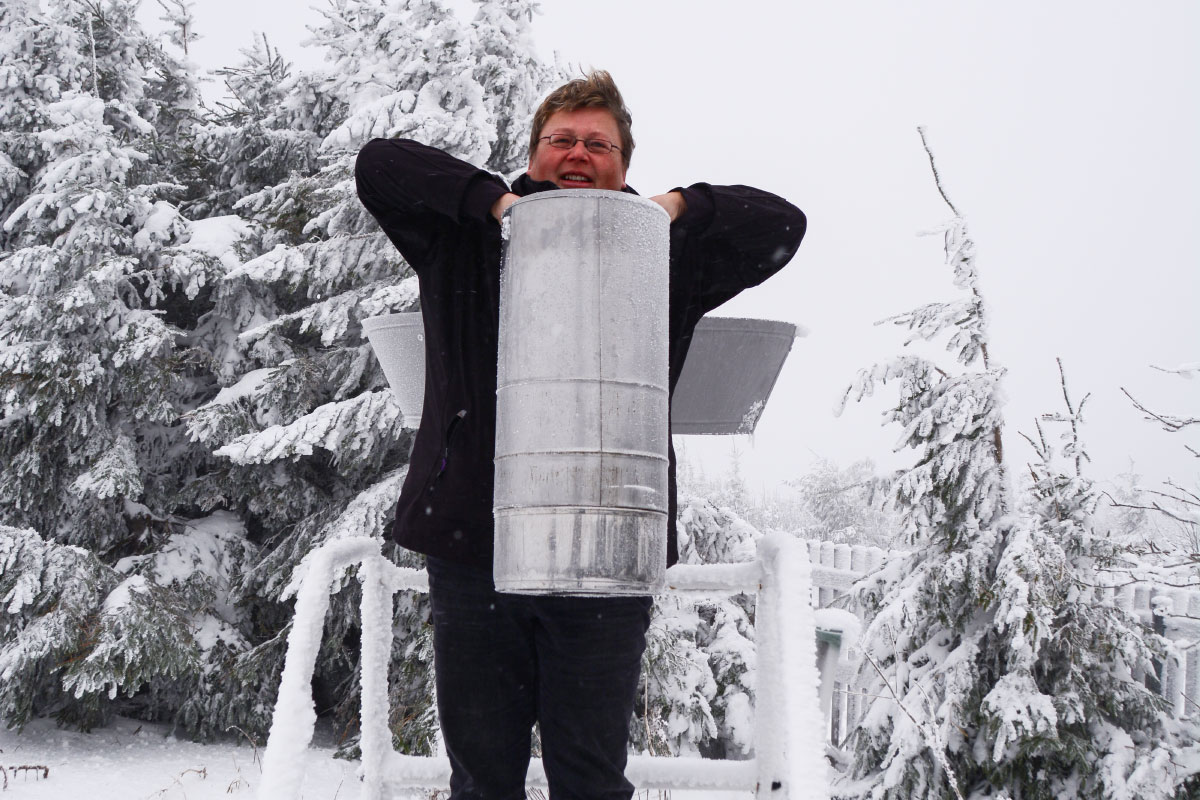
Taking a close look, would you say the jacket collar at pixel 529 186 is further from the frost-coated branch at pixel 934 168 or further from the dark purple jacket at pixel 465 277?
the frost-coated branch at pixel 934 168

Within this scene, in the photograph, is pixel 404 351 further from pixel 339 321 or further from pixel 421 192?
pixel 339 321

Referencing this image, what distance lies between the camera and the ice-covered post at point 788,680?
1.02 metres

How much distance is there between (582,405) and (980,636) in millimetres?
2485

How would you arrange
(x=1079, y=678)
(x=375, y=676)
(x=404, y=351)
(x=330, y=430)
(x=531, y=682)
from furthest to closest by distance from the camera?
1. (x=330, y=430)
2. (x=1079, y=678)
3. (x=404, y=351)
4. (x=375, y=676)
5. (x=531, y=682)

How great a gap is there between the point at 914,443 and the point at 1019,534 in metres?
0.46

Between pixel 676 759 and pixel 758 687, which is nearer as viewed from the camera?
pixel 758 687

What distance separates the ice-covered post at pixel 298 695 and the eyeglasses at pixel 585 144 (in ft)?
2.37

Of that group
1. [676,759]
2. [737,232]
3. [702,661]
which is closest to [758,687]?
[676,759]

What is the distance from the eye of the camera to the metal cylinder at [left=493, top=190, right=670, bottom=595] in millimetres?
1105

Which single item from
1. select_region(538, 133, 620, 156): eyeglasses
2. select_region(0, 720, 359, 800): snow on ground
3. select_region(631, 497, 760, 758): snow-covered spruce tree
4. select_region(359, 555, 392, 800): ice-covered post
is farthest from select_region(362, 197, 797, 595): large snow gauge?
select_region(0, 720, 359, 800): snow on ground

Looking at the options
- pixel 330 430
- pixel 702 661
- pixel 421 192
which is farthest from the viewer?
pixel 330 430

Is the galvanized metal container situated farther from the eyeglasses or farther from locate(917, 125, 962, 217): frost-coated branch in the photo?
locate(917, 125, 962, 217): frost-coated branch

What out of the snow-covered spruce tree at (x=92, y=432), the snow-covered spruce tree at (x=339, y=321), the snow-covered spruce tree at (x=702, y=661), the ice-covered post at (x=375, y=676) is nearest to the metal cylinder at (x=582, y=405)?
the ice-covered post at (x=375, y=676)

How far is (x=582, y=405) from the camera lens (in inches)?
44.2
